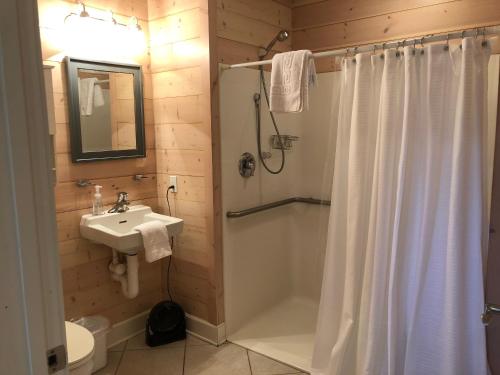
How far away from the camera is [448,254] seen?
1845mm

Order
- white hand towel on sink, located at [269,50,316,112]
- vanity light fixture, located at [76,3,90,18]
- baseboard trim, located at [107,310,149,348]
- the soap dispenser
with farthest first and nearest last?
baseboard trim, located at [107,310,149,348], the soap dispenser, vanity light fixture, located at [76,3,90,18], white hand towel on sink, located at [269,50,316,112]

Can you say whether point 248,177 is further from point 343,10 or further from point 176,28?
point 343,10

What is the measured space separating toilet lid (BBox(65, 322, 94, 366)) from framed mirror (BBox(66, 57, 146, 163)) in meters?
1.01

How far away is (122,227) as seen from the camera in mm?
2711

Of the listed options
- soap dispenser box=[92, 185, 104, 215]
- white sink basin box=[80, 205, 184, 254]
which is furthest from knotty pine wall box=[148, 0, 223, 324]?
soap dispenser box=[92, 185, 104, 215]

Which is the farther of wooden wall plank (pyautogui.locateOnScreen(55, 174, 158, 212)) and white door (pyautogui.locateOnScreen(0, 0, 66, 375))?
wooden wall plank (pyautogui.locateOnScreen(55, 174, 158, 212))

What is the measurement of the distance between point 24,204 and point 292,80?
1.74 meters

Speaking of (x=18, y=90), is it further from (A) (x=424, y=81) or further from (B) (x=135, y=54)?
(B) (x=135, y=54)

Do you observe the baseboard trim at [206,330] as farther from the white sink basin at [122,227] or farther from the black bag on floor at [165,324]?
the white sink basin at [122,227]

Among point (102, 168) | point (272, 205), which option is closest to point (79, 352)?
point (102, 168)

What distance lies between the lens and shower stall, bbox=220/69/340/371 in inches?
110

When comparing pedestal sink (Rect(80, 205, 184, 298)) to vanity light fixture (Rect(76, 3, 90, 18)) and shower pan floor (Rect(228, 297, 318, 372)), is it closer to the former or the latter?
shower pan floor (Rect(228, 297, 318, 372))

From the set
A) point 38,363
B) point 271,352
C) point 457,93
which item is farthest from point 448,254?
point 38,363

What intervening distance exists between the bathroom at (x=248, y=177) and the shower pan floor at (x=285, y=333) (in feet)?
0.05
